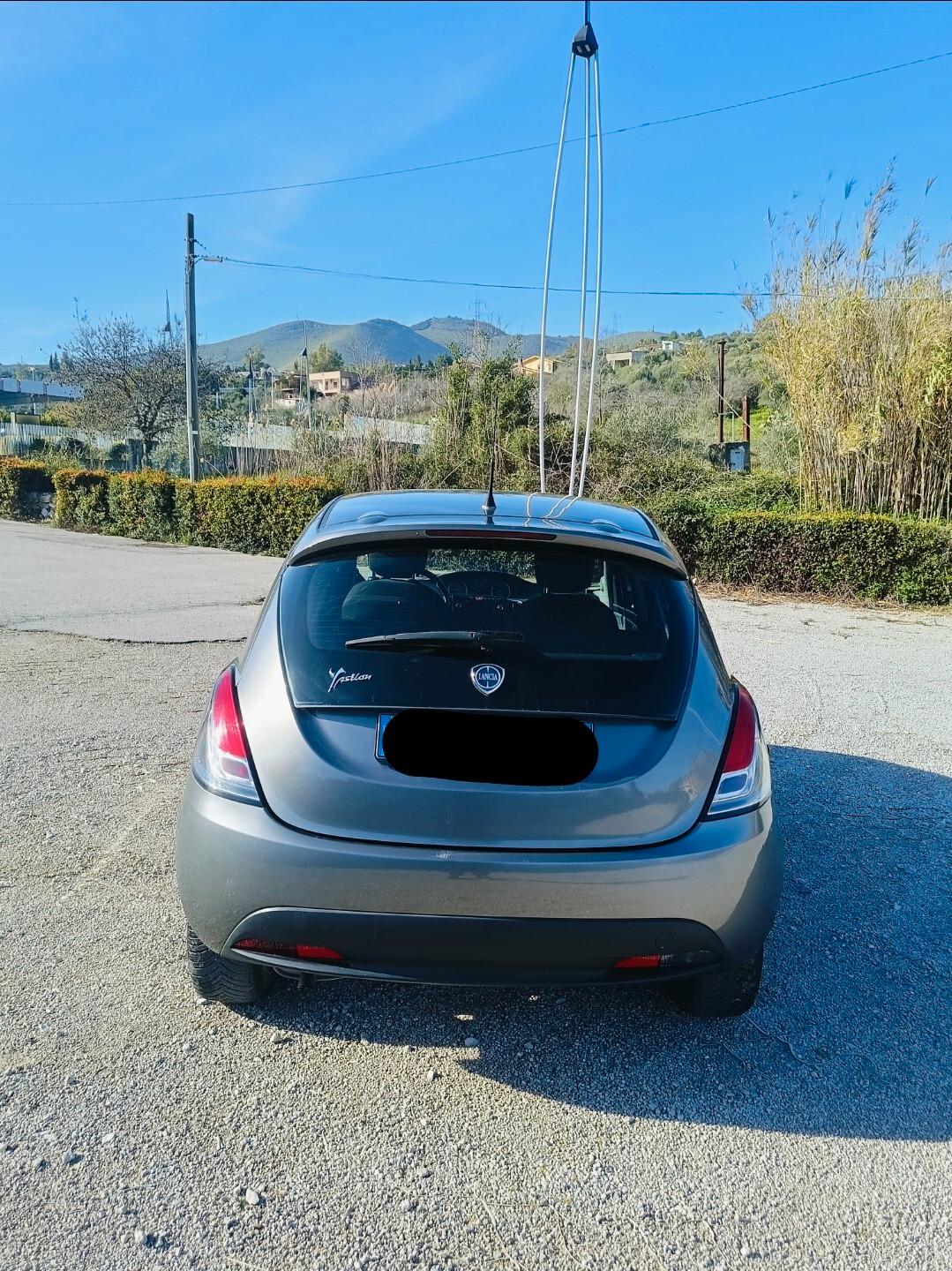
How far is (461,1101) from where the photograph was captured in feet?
8.00

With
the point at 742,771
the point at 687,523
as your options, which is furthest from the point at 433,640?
the point at 687,523

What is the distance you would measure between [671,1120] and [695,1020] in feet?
1.62

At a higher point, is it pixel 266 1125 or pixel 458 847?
pixel 458 847

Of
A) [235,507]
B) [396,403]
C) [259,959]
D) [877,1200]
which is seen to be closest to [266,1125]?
[259,959]

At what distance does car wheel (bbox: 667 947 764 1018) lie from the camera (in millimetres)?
2689

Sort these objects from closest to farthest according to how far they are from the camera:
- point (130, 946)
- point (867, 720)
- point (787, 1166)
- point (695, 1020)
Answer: point (787, 1166) < point (695, 1020) < point (130, 946) < point (867, 720)

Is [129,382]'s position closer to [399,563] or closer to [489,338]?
[489,338]

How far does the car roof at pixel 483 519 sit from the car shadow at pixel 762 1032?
1374mm

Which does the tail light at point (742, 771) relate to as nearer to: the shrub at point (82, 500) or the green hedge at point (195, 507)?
the green hedge at point (195, 507)

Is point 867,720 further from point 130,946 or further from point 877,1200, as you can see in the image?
point 130,946

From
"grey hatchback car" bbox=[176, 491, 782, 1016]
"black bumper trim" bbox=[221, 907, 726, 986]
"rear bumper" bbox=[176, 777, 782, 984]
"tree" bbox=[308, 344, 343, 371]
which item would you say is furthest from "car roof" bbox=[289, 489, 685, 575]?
"tree" bbox=[308, 344, 343, 371]

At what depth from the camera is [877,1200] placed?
214cm

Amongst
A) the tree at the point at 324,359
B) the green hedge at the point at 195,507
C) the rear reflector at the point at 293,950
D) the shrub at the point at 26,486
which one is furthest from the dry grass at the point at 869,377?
the tree at the point at 324,359

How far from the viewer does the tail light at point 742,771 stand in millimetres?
2430
